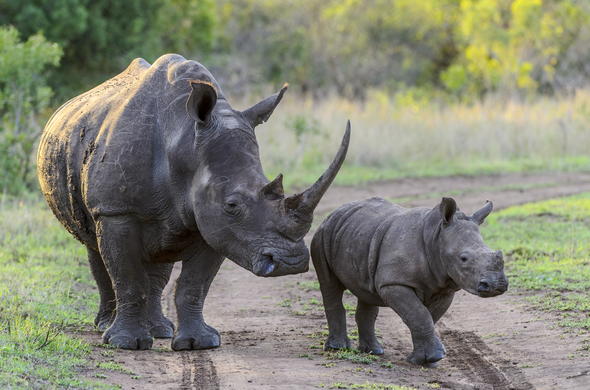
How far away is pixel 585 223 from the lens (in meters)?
12.8

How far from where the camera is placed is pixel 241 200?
6797 millimetres

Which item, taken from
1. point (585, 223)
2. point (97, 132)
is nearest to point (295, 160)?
point (585, 223)

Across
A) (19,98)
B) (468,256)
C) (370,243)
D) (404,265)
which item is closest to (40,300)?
(370,243)

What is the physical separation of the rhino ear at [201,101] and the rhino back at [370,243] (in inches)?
48.4

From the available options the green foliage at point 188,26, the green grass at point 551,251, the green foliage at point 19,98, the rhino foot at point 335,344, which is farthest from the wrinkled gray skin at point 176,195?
the green foliage at point 188,26

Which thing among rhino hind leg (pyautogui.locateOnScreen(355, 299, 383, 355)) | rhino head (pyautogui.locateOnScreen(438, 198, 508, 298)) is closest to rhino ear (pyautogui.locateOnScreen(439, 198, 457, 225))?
rhino head (pyautogui.locateOnScreen(438, 198, 508, 298))

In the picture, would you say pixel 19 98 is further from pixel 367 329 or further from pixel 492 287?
pixel 492 287

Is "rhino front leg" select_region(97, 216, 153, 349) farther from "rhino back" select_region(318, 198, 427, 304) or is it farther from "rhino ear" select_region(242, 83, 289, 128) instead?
"rhino back" select_region(318, 198, 427, 304)

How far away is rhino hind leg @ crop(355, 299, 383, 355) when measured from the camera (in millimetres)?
7348

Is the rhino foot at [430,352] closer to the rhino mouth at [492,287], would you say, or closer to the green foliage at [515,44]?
the rhino mouth at [492,287]

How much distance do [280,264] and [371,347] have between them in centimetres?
112

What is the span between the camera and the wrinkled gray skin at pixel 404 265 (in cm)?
673

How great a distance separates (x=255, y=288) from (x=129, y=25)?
1316 centimetres

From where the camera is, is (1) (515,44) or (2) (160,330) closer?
(2) (160,330)
